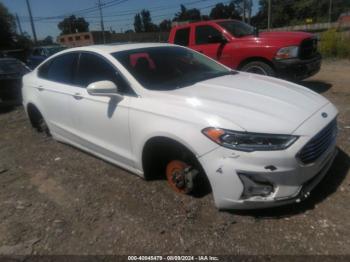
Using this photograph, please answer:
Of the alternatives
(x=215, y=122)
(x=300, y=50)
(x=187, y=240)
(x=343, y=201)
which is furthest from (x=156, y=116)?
(x=300, y=50)

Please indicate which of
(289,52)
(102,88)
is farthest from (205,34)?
(102,88)

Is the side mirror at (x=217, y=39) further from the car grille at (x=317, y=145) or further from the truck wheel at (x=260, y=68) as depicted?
the car grille at (x=317, y=145)

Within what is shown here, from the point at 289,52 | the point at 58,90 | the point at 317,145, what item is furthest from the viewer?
the point at 289,52

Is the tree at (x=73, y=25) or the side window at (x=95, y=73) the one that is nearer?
the side window at (x=95, y=73)

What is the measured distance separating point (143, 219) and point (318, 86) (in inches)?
277

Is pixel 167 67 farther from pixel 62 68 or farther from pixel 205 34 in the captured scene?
pixel 205 34

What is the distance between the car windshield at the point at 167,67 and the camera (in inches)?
148

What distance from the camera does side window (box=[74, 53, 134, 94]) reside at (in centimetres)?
379

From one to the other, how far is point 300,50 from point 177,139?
5.43m

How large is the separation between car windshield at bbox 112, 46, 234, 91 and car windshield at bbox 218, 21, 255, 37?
13.6ft

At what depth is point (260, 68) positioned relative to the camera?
7.68 m

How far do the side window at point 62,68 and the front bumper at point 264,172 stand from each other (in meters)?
2.55

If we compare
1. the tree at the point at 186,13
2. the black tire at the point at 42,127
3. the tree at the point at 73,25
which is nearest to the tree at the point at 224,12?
the tree at the point at 186,13

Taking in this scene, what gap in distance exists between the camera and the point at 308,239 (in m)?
2.81
